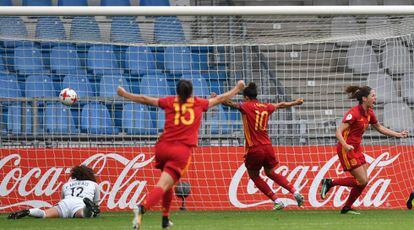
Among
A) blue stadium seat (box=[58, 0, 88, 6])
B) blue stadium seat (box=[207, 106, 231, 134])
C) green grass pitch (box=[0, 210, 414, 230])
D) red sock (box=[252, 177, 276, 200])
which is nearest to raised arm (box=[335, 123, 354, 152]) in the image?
green grass pitch (box=[0, 210, 414, 230])

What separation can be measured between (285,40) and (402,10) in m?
2.39

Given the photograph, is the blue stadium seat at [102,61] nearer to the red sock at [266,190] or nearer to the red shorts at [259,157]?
the red shorts at [259,157]

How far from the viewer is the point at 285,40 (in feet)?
51.0

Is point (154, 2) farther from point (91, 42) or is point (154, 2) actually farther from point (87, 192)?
point (87, 192)

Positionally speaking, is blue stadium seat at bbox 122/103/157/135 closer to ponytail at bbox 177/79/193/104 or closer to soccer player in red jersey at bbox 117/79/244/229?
soccer player in red jersey at bbox 117/79/244/229

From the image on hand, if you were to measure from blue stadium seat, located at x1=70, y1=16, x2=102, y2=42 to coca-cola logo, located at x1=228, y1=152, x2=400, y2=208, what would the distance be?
3.41 m

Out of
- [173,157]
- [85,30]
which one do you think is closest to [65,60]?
[85,30]

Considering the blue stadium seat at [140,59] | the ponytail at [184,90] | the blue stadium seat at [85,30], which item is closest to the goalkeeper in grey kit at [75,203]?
the blue stadium seat at [85,30]

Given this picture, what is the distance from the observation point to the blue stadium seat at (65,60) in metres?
16.1

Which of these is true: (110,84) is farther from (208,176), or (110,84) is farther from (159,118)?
(208,176)

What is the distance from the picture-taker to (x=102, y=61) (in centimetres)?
1609

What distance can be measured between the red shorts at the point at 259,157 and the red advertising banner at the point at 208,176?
1.68 metres

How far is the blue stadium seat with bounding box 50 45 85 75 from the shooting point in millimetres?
16062

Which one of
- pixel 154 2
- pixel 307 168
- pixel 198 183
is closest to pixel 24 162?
pixel 198 183
